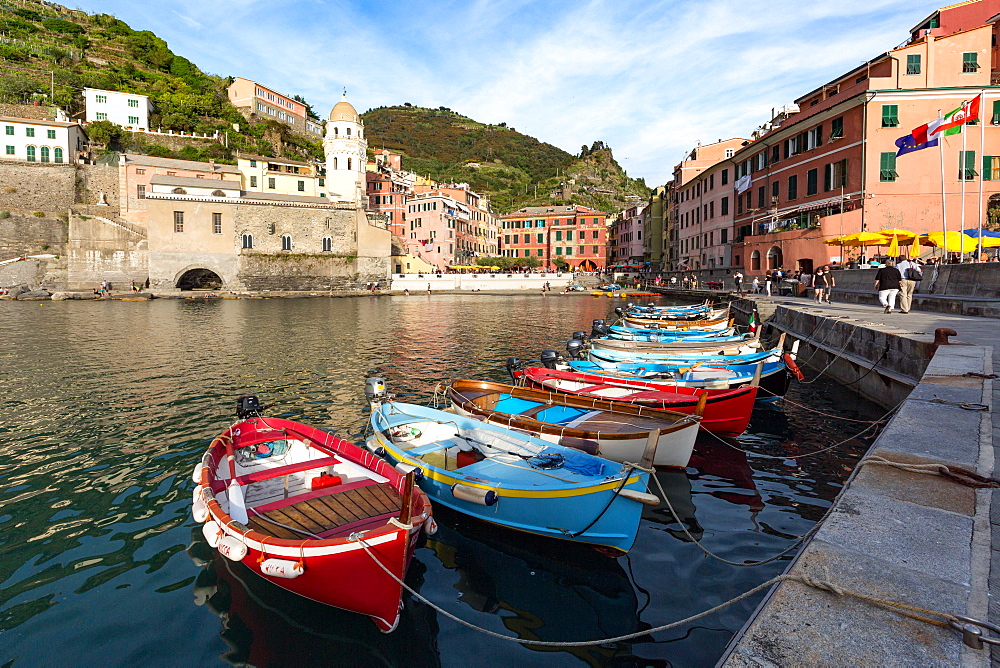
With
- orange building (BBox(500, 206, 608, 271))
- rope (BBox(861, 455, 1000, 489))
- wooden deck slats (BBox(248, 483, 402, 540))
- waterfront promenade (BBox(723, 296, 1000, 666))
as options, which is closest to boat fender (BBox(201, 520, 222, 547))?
wooden deck slats (BBox(248, 483, 402, 540))

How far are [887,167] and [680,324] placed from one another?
59.9 feet

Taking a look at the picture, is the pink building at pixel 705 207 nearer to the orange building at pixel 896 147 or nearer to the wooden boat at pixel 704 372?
the orange building at pixel 896 147

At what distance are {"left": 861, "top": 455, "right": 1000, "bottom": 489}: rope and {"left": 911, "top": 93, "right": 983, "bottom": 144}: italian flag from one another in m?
21.2

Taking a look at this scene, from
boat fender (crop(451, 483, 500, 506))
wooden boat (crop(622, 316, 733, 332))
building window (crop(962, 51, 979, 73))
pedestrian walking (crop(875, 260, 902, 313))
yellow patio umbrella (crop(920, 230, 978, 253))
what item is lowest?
boat fender (crop(451, 483, 500, 506))

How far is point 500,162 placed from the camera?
6024 inches

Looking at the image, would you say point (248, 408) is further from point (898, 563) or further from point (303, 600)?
point (898, 563)

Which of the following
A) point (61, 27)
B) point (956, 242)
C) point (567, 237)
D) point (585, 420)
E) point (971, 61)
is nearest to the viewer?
point (585, 420)

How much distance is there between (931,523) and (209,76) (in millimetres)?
118699

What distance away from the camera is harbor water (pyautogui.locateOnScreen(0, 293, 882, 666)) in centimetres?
505

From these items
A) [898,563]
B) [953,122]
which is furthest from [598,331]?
[898,563]

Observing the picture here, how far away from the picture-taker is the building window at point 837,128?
33.6 m

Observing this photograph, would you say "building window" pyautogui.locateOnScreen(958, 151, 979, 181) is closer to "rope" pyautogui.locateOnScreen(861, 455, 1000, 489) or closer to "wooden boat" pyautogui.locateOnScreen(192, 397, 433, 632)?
"rope" pyautogui.locateOnScreen(861, 455, 1000, 489)

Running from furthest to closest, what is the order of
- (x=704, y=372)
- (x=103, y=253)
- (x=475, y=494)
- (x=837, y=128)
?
(x=103, y=253), (x=837, y=128), (x=704, y=372), (x=475, y=494)

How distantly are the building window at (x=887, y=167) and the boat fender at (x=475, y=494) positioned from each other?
116ft
